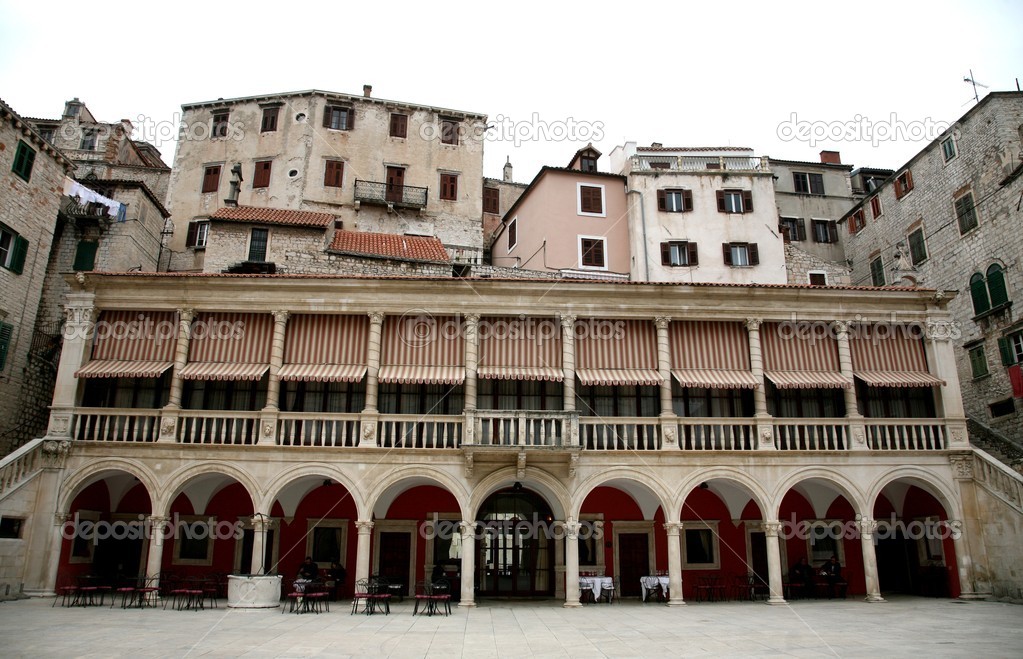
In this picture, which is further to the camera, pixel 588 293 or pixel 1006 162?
pixel 1006 162

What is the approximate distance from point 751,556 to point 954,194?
17.5 meters

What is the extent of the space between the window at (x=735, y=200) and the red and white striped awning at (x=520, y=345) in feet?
46.7

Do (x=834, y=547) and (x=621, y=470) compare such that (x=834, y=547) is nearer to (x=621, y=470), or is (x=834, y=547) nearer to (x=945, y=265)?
(x=621, y=470)

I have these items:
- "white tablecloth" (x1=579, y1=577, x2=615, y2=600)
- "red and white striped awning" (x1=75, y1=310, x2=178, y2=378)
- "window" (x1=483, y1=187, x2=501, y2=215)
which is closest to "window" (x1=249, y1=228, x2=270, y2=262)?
"red and white striped awning" (x1=75, y1=310, x2=178, y2=378)

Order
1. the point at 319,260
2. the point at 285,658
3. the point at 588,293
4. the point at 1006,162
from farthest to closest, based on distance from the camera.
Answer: the point at 319,260 < the point at 1006,162 < the point at 588,293 < the point at 285,658

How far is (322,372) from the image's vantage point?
21.6 metres

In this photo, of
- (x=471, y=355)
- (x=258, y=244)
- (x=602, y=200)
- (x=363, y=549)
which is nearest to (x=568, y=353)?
(x=471, y=355)

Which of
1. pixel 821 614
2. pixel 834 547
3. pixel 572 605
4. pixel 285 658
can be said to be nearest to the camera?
pixel 285 658

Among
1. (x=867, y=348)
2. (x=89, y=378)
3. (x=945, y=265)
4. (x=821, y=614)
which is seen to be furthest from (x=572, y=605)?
(x=945, y=265)

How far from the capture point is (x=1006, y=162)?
26.2m

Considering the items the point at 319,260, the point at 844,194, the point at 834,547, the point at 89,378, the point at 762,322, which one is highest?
the point at 844,194

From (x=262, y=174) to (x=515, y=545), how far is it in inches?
943

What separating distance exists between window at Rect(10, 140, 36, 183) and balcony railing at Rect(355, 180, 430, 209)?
46.8 feet

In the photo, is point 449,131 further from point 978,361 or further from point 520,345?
point 978,361
